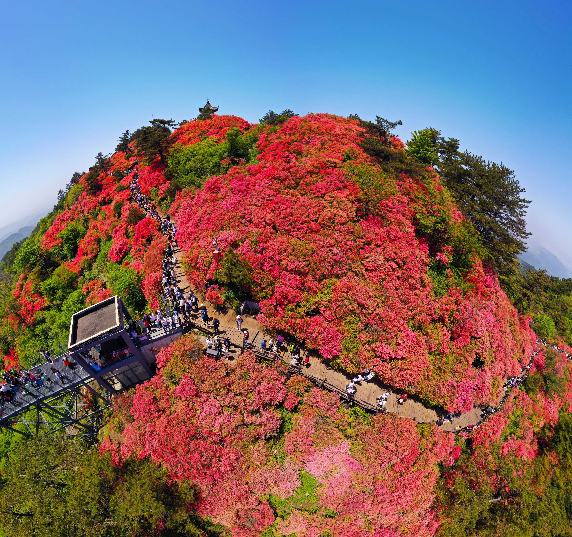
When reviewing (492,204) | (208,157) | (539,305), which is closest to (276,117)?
(208,157)

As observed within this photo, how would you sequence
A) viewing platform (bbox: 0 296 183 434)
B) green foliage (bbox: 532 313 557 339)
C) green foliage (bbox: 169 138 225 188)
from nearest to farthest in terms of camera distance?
1. viewing platform (bbox: 0 296 183 434)
2. green foliage (bbox: 169 138 225 188)
3. green foliage (bbox: 532 313 557 339)

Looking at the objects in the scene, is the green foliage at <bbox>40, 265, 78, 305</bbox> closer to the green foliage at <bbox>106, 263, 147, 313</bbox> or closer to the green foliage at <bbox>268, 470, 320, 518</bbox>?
the green foliage at <bbox>106, 263, 147, 313</bbox>

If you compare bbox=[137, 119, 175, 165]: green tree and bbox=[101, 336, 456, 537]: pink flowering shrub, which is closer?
bbox=[101, 336, 456, 537]: pink flowering shrub

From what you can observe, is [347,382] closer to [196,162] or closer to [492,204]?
[492,204]

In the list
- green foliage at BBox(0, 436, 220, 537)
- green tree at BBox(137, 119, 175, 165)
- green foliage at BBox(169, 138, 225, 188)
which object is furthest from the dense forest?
green tree at BBox(137, 119, 175, 165)

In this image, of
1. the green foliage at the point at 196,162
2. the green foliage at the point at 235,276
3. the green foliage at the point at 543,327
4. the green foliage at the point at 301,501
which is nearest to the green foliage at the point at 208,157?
the green foliage at the point at 196,162

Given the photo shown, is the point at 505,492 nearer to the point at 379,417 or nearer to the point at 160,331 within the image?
the point at 379,417

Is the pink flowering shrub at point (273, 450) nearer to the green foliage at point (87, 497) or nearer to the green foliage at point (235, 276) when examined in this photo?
the green foliage at point (87, 497)

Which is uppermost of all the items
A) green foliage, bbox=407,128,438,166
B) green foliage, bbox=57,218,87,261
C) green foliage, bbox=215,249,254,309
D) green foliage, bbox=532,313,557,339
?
green foliage, bbox=407,128,438,166
